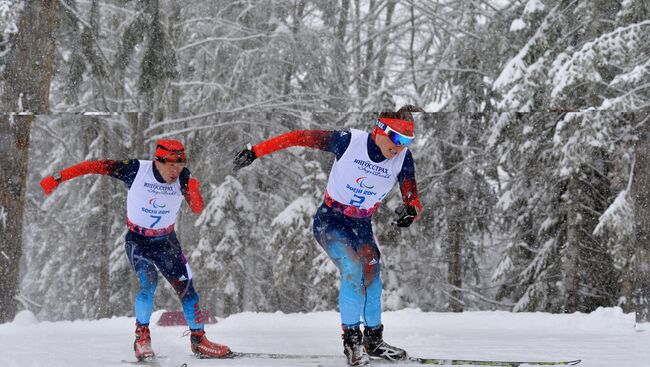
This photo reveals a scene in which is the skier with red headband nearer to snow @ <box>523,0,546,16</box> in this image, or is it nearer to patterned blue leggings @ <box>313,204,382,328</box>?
patterned blue leggings @ <box>313,204,382,328</box>

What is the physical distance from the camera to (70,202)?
24.8 feet

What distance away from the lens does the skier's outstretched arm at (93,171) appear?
487 centimetres

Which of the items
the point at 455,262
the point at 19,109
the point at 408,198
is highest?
the point at 19,109

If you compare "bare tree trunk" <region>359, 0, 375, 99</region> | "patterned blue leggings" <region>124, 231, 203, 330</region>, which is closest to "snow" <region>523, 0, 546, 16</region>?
"bare tree trunk" <region>359, 0, 375, 99</region>

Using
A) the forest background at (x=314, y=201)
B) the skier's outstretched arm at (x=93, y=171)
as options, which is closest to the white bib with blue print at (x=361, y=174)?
the skier's outstretched arm at (x=93, y=171)

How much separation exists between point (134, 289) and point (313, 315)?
6.45 ft

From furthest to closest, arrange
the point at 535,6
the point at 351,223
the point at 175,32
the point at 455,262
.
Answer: the point at 175,32 < the point at 535,6 < the point at 455,262 < the point at 351,223

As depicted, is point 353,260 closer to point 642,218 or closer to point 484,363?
point 484,363

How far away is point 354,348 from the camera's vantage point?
451 centimetres

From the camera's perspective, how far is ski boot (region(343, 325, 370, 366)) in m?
4.47

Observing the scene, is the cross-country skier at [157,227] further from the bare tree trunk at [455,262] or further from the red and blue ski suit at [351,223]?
the bare tree trunk at [455,262]

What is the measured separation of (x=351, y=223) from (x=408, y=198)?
0.43 meters

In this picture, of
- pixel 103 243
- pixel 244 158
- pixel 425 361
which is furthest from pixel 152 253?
pixel 103 243

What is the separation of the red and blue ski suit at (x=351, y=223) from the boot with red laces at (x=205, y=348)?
0.97 metres
